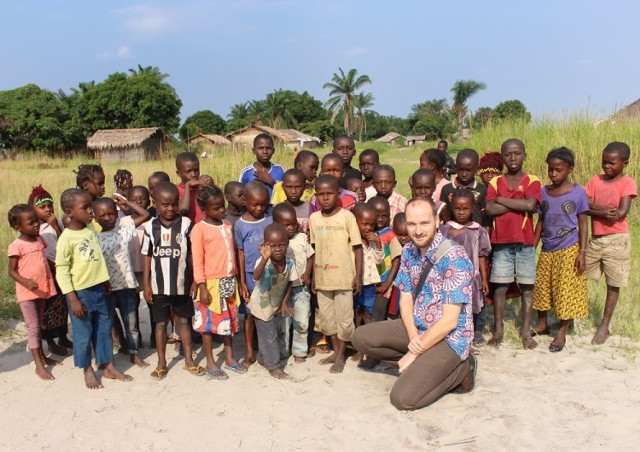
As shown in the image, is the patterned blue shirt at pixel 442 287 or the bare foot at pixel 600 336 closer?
the patterned blue shirt at pixel 442 287

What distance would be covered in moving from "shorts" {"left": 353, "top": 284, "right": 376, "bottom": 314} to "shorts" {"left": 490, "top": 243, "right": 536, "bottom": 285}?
112 centimetres

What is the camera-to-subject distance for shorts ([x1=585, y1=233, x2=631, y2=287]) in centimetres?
420

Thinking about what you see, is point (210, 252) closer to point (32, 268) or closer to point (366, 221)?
point (366, 221)

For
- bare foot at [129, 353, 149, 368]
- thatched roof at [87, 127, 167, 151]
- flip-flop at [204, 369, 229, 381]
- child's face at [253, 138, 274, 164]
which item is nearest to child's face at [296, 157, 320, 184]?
child's face at [253, 138, 274, 164]

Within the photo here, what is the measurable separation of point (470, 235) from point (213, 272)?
209cm

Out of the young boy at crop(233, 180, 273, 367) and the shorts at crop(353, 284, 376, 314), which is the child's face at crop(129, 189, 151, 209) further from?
the shorts at crop(353, 284, 376, 314)

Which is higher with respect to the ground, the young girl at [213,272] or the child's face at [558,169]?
the child's face at [558,169]

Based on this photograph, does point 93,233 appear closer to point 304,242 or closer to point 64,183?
point 304,242

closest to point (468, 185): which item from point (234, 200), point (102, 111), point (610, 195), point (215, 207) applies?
point (610, 195)

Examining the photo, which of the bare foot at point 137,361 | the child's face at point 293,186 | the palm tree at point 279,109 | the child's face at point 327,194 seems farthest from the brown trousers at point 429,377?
the palm tree at point 279,109

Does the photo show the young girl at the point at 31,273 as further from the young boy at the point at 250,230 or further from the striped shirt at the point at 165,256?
the young boy at the point at 250,230

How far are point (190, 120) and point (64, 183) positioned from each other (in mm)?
46580

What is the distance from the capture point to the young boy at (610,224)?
410 cm

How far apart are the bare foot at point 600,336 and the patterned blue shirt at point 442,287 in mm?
1643
